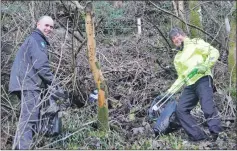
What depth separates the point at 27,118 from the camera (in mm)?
5441

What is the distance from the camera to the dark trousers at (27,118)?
525 centimetres

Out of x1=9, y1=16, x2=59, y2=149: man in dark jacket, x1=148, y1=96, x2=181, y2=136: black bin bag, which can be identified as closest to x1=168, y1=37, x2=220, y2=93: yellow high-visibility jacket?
x1=148, y1=96, x2=181, y2=136: black bin bag

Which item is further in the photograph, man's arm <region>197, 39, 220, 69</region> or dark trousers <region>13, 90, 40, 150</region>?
man's arm <region>197, 39, 220, 69</region>

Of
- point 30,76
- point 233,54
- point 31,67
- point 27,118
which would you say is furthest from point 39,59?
point 233,54

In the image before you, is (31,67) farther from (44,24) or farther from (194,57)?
(194,57)

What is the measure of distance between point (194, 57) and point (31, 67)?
2.34m

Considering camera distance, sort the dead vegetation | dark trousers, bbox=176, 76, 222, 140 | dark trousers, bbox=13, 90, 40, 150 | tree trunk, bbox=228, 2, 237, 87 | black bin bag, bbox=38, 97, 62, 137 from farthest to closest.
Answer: tree trunk, bbox=228, 2, 237, 87
the dead vegetation
dark trousers, bbox=176, 76, 222, 140
black bin bag, bbox=38, 97, 62, 137
dark trousers, bbox=13, 90, 40, 150

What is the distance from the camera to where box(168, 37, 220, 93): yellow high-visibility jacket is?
5.98 meters

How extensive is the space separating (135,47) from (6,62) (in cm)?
375

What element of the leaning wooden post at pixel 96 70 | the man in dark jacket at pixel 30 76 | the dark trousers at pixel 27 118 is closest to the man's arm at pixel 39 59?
the man in dark jacket at pixel 30 76

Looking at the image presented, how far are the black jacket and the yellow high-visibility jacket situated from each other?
6.40 ft

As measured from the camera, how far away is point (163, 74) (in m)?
9.30

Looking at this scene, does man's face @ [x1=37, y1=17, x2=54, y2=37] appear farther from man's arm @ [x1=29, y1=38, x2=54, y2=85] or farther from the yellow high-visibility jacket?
the yellow high-visibility jacket

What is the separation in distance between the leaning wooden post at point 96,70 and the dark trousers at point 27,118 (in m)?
0.96
